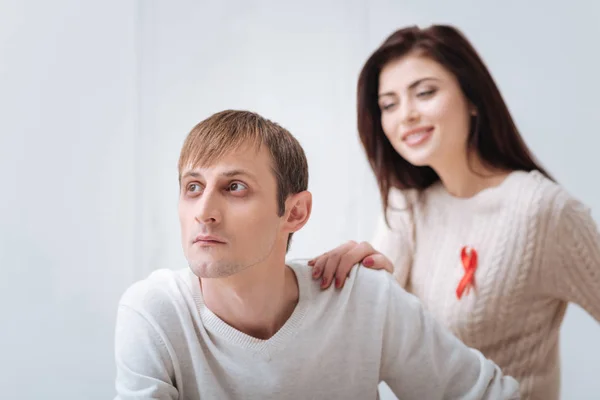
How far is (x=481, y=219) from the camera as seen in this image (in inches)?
62.6

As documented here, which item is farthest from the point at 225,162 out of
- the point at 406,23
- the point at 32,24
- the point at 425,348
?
the point at 406,23

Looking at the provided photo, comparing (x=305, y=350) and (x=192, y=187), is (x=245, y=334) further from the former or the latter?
(x=192, y=187)

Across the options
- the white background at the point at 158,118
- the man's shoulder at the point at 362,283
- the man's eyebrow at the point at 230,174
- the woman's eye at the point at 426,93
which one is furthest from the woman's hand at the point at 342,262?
the white background at the point at 158,118

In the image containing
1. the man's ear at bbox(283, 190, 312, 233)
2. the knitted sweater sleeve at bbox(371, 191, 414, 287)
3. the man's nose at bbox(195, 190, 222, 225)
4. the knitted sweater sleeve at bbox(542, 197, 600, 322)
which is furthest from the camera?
the knitted sweater sleeve at bbox(371, 191, 414, 287)

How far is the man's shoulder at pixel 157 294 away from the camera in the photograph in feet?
3.80

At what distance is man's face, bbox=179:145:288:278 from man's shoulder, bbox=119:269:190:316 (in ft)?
0.42

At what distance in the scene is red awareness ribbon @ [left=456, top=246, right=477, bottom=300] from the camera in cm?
154

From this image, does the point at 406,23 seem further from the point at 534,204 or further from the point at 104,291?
the point at 104,291

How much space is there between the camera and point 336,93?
7.83ft

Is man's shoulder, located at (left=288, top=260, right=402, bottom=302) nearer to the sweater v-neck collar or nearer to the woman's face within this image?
the sweater v-neck collar

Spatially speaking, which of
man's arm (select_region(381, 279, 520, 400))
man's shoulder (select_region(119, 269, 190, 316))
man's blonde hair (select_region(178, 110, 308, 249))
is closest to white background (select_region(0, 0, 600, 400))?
man's shoulder (select_region(119, 269, 190, 316))

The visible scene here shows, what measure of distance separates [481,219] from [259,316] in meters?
0.64

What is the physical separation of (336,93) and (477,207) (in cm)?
92

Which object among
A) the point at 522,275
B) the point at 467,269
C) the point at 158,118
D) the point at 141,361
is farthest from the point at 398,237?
the point at 158,118
